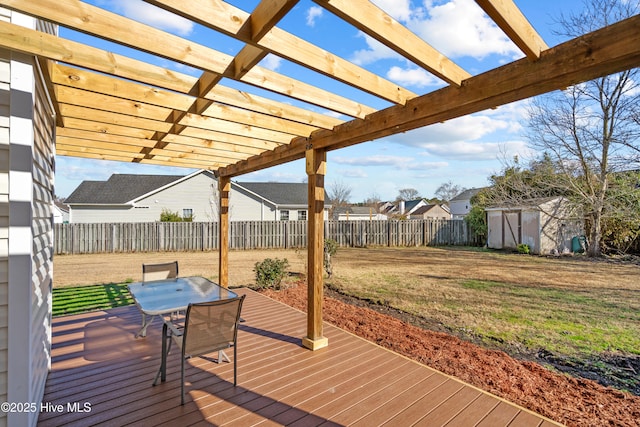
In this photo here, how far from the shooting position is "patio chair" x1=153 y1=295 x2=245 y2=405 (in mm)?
2605

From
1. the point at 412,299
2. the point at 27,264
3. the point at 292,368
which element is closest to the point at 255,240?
the point at 412,299

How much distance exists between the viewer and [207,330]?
2.73 m

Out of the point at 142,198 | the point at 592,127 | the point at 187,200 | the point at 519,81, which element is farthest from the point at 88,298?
the point at 592,127

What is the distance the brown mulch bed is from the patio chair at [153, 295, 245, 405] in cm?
201

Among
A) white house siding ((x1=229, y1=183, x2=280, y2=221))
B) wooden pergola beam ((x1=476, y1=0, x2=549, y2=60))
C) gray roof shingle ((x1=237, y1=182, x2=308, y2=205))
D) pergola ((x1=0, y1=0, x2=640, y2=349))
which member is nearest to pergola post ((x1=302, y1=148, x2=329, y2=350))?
pergola ((x1=0, y1=0, x2=640, y2=349))

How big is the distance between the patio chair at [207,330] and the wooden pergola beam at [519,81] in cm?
208

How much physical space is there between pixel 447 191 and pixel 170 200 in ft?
131

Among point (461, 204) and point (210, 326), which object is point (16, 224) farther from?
point (461, 204)

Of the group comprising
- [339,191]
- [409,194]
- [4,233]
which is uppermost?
[409,194]

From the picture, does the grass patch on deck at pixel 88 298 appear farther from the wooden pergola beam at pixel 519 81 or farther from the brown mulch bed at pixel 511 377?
the wooden pergola beam at pixel 519 81

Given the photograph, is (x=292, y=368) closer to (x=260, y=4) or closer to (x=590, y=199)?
(x=260, y=4)

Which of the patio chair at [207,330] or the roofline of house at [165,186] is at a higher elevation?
the roofline of house at [165,186]

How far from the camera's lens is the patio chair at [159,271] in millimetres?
4551

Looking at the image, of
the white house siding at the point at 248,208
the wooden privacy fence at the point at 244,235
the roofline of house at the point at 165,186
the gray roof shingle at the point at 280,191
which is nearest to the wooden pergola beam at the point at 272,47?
the wooden privacy fence at the point at 244,235
